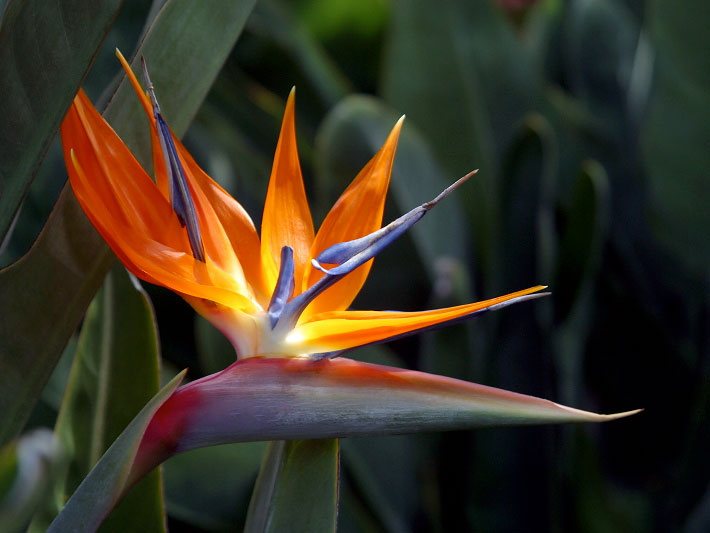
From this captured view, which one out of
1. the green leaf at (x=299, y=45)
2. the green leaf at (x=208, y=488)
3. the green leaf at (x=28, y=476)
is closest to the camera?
the green leaf at (x=28, y=476)

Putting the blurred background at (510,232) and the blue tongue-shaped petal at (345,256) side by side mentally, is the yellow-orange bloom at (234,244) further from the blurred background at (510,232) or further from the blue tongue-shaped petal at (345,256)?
the blurred background at (510,232)

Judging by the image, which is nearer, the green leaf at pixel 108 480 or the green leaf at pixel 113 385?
the green leaf at pixel 108 480

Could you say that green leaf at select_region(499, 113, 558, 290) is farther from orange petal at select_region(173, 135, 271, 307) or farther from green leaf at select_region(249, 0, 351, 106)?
orange petal at select_region(173, 135, 271, 307)

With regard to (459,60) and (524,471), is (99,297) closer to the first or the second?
(524,471)

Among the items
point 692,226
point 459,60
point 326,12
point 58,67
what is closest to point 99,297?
point 58,67

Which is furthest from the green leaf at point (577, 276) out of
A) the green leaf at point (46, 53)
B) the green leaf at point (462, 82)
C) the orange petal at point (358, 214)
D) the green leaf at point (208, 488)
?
the green leaf at point (46, 53)

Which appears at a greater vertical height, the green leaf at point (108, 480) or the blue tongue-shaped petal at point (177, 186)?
the blue tongue-shaped petal at point (177, 186)

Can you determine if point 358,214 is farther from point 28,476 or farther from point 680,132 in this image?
point 680,132
